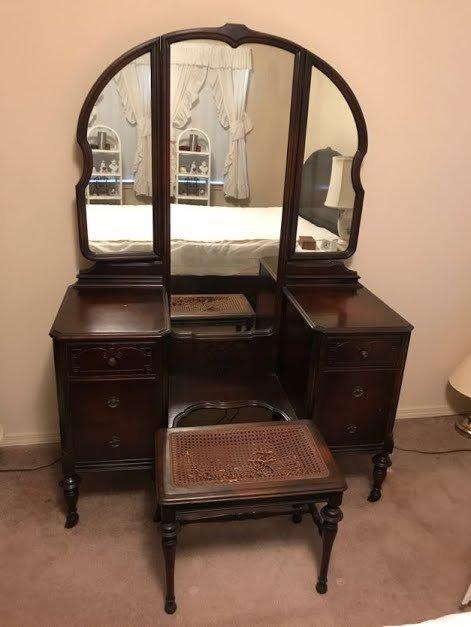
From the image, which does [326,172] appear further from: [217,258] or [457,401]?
[457,401]

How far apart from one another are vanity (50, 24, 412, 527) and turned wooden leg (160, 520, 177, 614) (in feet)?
1.15

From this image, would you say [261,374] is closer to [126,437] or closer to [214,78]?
[126,437]

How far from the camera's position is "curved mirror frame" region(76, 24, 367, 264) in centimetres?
161

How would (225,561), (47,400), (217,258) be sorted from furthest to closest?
(47,400) → (217,258) → (225,561)

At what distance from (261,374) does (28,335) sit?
3.14ft

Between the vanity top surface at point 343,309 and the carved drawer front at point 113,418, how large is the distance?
0.61 meters

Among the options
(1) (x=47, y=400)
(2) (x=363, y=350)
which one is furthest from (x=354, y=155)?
(1) (x=47, y=400)

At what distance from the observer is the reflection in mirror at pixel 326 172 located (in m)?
1.77

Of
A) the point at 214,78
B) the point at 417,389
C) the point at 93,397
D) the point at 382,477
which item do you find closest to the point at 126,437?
the point at 93,397

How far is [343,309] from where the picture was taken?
5.87 feet

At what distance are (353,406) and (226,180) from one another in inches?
36.2

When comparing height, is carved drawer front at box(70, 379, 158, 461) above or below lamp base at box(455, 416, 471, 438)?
above

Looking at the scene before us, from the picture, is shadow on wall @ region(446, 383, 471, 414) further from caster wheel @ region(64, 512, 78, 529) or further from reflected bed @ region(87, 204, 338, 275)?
caster wheel @ region(64, 512, 78, 529)

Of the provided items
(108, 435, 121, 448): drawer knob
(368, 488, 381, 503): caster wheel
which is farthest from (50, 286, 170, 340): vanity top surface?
(368, 488, 381, 503): caster wheel
